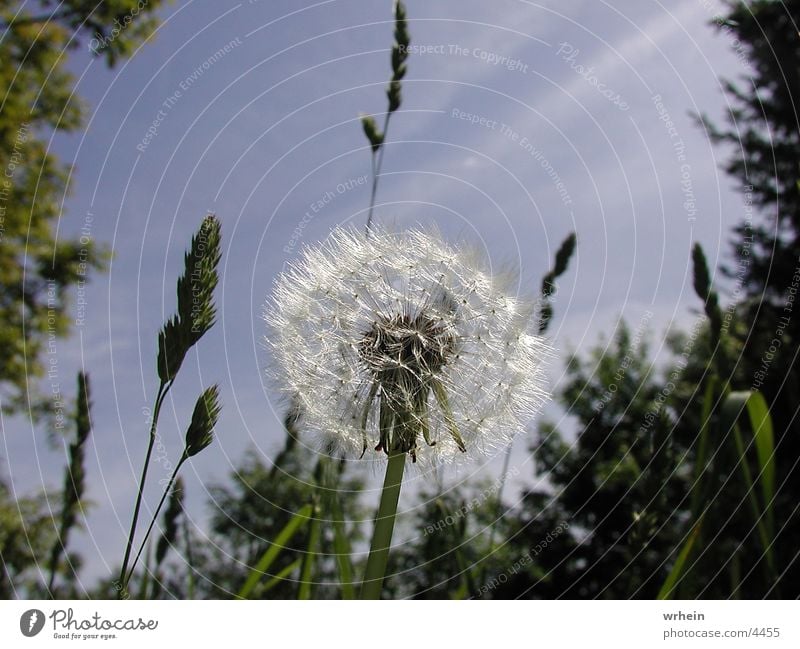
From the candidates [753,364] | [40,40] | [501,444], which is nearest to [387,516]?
[501,444]

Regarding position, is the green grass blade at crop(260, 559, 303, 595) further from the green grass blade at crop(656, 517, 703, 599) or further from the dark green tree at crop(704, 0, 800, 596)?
the dark green tree at crop(704, 0, 800, 596)

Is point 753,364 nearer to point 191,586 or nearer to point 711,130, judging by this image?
point 711,130

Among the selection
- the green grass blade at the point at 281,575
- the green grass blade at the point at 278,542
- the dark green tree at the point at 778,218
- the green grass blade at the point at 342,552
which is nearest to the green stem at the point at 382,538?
the green grass blade at the point at 342,552

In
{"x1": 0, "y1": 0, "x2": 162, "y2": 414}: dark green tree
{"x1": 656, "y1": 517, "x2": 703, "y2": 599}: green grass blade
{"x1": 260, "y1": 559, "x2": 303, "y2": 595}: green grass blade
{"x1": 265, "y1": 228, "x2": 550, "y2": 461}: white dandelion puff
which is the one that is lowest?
{"x1": 656, "y1": 517, "x2": 703, "y2": 599}: green grass blade

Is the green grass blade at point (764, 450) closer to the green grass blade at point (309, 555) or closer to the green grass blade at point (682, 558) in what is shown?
the green grass blade at point (682, 558)
